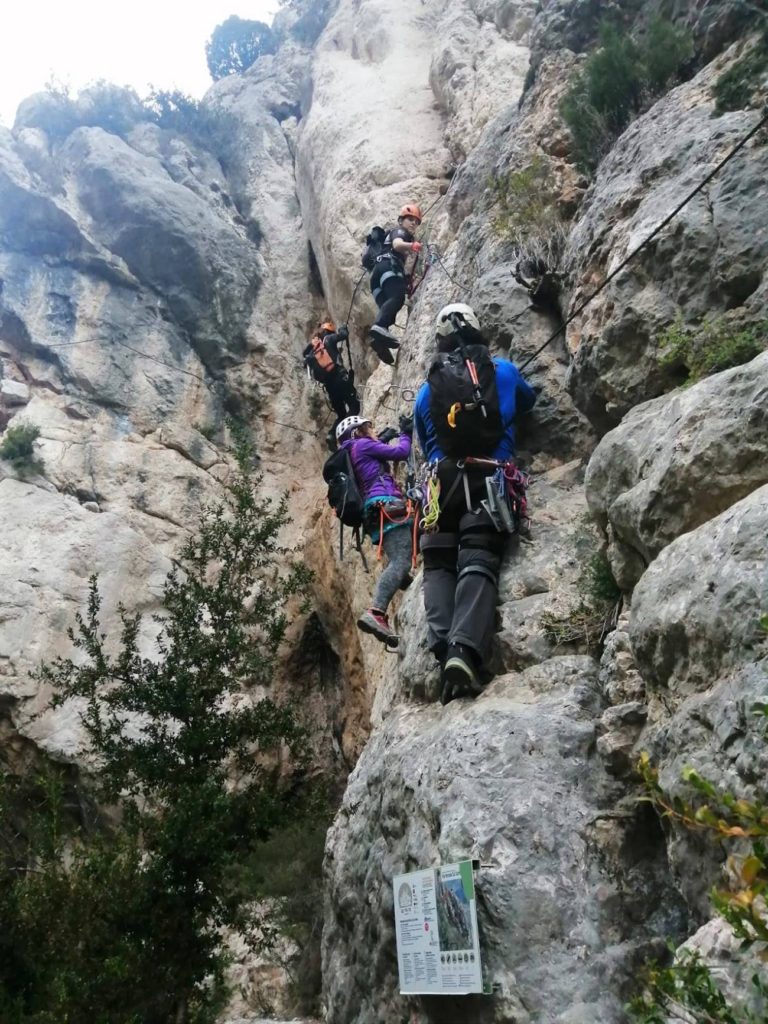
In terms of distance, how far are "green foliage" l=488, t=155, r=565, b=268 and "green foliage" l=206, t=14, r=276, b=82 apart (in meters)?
20.9

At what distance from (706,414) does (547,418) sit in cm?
266

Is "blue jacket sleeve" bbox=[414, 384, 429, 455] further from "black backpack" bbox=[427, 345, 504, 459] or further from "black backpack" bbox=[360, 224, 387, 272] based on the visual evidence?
"black backpack" bbox=[360, 224, 387, 272]

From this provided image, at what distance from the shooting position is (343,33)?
21.0 meters

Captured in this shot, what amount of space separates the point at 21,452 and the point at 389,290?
640 centimetres

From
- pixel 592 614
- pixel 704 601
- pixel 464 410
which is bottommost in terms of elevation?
pixel 704 601

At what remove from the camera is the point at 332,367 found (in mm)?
12719

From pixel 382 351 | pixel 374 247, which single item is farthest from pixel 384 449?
pixel 374 247

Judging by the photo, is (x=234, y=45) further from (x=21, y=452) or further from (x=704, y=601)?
(x=704, y=601)

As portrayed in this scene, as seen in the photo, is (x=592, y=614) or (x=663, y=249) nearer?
(x=592, y=614)

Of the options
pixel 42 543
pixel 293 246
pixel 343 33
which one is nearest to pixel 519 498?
pixel 42 543

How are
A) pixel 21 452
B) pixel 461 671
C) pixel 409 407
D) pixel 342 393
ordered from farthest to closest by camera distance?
pixel 21 452 < pixel 342 393 < pixel 409 407 < pixel 461 671

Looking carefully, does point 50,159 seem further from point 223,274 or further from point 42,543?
point 42,543

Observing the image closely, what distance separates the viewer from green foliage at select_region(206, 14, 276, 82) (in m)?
26.7

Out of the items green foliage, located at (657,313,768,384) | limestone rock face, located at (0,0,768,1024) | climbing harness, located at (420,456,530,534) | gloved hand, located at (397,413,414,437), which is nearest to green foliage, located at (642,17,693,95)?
limestone rock face, located at (0,0,768,1024)
